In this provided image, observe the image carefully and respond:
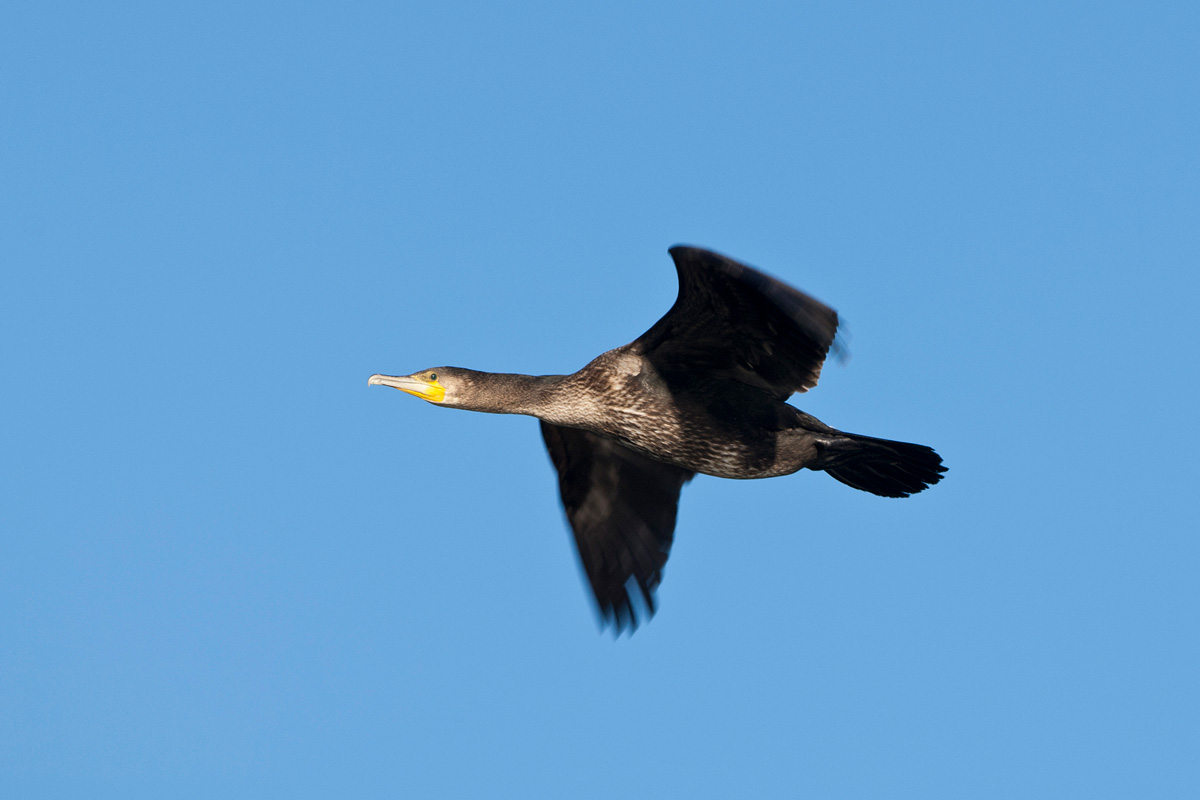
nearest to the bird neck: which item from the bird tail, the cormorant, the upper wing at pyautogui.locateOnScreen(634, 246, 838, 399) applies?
the cormorant

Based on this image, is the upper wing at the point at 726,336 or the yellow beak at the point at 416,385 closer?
the upper wing at the point at 726,336

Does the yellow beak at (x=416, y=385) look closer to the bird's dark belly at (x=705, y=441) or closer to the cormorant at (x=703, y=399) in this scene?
the cormorant at (x=703, y=399)

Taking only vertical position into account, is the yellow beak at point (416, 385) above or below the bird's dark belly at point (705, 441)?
above

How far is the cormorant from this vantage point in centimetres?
755

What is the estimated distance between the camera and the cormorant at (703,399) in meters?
7.55

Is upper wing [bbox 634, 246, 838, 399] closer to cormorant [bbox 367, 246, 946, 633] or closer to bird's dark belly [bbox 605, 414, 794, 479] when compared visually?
cormorant [bbox 367, 246, 946, 633]

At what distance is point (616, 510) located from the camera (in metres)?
9.29

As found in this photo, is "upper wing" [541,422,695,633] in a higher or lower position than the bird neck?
lower

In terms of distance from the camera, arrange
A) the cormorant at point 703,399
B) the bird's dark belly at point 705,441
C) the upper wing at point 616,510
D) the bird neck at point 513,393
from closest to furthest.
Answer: the cormorant at point 703,399 → the bird's dark belly at point 705,441 → the bird neck at point 513,393 → the upper wing at point 616,510

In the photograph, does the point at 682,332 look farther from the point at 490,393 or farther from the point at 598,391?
the point at 490,393

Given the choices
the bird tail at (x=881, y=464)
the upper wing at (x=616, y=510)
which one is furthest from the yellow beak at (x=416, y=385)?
the bird tail at (x=881, y=464)

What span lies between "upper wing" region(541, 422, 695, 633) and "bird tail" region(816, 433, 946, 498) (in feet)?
3.89

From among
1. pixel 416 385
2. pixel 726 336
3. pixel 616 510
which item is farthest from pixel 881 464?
pixel 416 385

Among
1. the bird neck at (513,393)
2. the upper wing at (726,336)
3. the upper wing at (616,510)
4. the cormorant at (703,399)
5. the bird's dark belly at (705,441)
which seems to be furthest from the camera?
the upper wing at (616,510)
